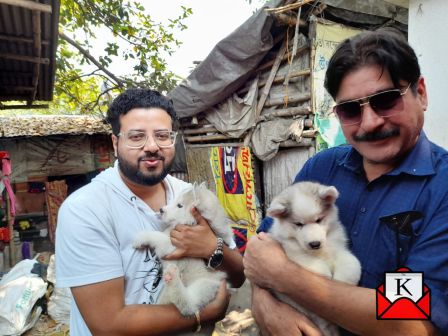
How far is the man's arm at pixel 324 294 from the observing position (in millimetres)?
1501

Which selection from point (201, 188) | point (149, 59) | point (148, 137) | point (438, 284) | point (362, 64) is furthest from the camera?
point (149, 59)

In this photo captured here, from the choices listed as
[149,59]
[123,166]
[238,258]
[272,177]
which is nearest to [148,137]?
A: [123,166]

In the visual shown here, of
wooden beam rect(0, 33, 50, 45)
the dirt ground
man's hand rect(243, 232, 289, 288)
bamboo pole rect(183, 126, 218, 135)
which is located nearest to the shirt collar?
man's hand rect(243, 232, 289, 288)

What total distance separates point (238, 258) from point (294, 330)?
924 mm

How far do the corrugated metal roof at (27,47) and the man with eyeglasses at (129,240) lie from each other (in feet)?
8.49

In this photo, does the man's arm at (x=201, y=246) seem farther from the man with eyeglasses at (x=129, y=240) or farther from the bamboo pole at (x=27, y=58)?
the bamboo pole at (x=27, y=58)

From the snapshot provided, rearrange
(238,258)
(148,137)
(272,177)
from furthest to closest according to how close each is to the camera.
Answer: (272,177)
(238,258)
(148,137)

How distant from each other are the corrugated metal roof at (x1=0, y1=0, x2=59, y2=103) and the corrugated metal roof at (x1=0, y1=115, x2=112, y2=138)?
2445mm

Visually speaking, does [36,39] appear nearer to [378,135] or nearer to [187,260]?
[187,260]

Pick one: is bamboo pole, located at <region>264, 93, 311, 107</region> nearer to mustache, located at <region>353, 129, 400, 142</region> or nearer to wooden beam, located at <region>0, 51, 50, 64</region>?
wooden beam, located at <region>0, 51, 50, 64</region>

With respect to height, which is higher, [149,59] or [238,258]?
[149,59]

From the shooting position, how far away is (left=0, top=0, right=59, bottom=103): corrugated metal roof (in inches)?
163

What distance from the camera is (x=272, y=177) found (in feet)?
23.2

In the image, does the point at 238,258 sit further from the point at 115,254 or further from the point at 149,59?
the point at 149,59
